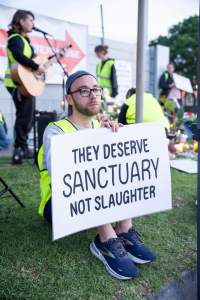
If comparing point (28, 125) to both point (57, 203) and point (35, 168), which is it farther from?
point (57, 203)

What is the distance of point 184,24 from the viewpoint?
45.1 metres

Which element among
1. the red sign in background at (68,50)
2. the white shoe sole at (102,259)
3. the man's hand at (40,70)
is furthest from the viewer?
the red sign in background at (68,50)

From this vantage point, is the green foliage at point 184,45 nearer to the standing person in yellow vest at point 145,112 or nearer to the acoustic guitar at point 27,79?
the acoustic guitar at point 27,79

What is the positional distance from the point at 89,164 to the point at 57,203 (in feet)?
0.94

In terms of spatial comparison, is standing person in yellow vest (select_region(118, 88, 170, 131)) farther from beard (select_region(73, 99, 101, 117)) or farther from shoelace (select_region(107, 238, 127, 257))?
shoelace (select_region(107, 238, 127, 257))

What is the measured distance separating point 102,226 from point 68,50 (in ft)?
19.6

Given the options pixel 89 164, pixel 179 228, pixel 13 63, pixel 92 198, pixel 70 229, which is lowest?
pixel 179 228

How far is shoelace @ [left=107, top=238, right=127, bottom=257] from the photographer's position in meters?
2.11

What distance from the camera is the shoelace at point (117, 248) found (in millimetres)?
2113

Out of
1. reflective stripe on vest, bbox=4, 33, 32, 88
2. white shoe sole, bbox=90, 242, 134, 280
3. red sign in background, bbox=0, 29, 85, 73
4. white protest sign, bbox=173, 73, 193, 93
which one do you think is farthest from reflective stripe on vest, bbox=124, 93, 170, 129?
white protest sign, bbox=173, 73, 193, 93

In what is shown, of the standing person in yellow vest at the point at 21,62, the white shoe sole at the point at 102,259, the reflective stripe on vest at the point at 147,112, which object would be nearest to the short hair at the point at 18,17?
the standing person in yellow vest at the point at 21,62

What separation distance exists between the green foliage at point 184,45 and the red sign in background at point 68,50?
27.5 m

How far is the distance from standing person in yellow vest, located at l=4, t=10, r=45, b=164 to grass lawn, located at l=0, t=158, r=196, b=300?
1.54 m

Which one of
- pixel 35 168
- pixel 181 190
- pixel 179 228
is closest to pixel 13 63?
pixel 35 168
